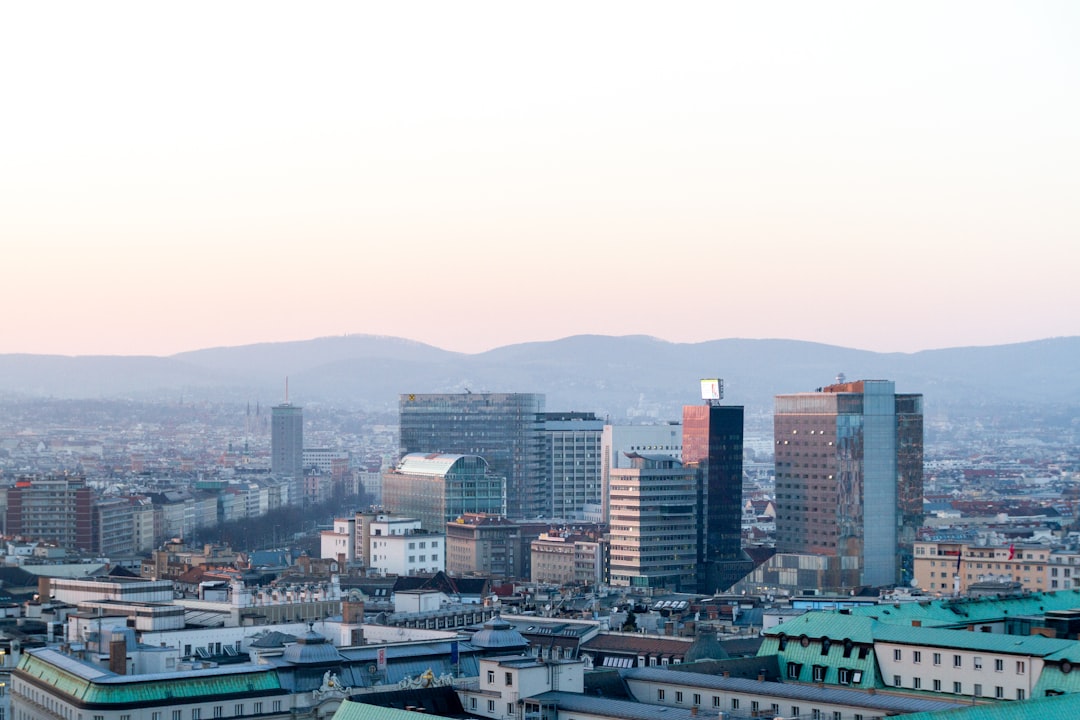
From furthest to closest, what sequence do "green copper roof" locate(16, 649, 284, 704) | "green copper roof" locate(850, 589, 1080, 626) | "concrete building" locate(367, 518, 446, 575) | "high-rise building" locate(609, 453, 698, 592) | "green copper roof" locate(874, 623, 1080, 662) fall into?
"high-rise building" locate(609, 453, 698, 592), "concrete building" locate(367, 518, 446, 575), "green copper roof" locate(850, 589, 1080, 626), "green copper roof" locate(16, 649, 284, 704), "green copper roof" locate(874, 623, 1080, 662)

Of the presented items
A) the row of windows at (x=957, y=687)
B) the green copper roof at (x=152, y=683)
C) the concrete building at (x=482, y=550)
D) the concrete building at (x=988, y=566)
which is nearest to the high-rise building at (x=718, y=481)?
the concrete building at (x=482, y=550)

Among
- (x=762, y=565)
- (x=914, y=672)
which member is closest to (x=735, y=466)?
(x=762, y=565)

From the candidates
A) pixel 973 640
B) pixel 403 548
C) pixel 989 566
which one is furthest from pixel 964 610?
pixel 403 548

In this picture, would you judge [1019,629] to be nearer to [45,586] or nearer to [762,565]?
[45,586]

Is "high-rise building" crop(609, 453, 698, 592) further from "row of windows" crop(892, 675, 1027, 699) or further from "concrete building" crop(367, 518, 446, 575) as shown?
"row of windows" crop(892, 675, 1027, 699)

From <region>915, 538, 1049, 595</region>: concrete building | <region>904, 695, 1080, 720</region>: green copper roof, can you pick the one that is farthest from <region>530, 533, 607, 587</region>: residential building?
<region>904, 695, 1080, 720</region>: green copper roof

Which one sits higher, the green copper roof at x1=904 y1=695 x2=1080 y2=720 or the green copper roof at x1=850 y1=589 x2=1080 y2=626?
the green copper roof at x1=904 y1=695 x2=1080 y2=720

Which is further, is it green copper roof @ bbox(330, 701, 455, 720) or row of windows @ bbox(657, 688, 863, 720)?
row of windows @ bbox(657, 688, 863, 720)
